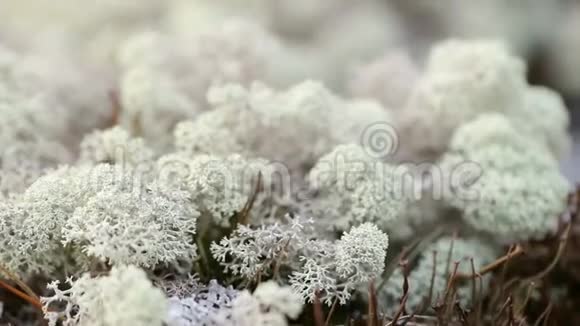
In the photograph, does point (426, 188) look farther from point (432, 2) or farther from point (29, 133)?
point (432, 2)

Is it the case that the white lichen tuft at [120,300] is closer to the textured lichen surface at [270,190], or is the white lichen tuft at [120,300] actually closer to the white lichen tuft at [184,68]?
the textured lichen surface at [270,190]

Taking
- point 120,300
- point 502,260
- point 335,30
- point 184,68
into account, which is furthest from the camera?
point 335,30

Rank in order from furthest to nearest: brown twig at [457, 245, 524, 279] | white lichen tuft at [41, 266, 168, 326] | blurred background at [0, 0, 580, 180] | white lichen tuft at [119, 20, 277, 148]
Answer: blurred background at [0, 0, 580, 180] → white lichen tuft at [119, 20, 277, 148] → brown twig at [457, 245, 524, 279] → white lichen tuft at [41, 266, 168, 326]

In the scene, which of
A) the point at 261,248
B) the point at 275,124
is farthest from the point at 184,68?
the point at 261,248

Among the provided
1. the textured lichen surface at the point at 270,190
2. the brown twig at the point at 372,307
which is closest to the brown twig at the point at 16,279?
the textured lichen surface at the point at 270,190

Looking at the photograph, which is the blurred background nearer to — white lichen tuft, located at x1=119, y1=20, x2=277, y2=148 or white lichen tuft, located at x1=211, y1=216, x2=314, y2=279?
white lichen tuft, located at x1=119, y1=20, x2=277, y2=148

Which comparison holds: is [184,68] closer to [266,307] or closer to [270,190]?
[270,190]

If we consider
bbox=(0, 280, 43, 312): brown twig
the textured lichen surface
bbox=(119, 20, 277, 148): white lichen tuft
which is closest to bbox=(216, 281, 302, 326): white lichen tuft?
the textured lichen surface

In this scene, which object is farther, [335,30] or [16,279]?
[335,30]
